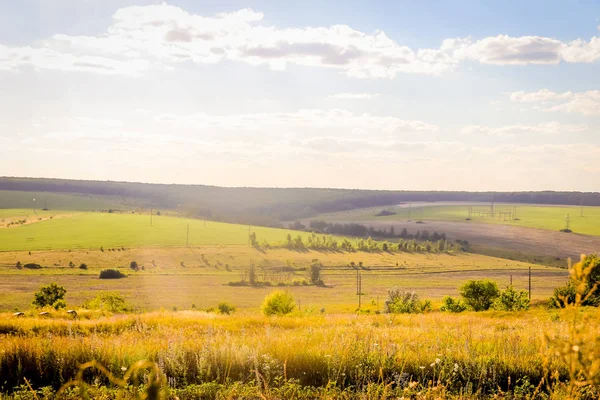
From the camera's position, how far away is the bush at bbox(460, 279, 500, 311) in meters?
67.8

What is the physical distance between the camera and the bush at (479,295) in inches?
2667

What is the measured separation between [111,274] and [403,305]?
9750cm

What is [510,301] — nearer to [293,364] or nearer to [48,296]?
[48,296]

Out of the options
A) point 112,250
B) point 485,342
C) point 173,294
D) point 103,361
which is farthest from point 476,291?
point 112,250

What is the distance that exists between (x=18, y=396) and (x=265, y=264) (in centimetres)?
16002

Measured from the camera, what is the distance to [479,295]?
6850 cm

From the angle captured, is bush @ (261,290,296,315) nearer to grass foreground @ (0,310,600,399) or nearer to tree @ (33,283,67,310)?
tree @ (33,283,67,310)

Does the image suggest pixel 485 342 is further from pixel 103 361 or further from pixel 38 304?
pixel 38 304

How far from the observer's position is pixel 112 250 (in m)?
172

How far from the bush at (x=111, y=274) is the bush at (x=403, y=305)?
286ft

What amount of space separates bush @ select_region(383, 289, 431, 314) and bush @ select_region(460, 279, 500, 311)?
4976 mm

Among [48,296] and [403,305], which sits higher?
[48,296]

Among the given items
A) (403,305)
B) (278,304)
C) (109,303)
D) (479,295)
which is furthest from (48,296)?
(479,295)

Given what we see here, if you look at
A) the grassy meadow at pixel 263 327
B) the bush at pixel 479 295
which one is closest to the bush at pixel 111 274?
the grassy meadow at pixel 263 327
